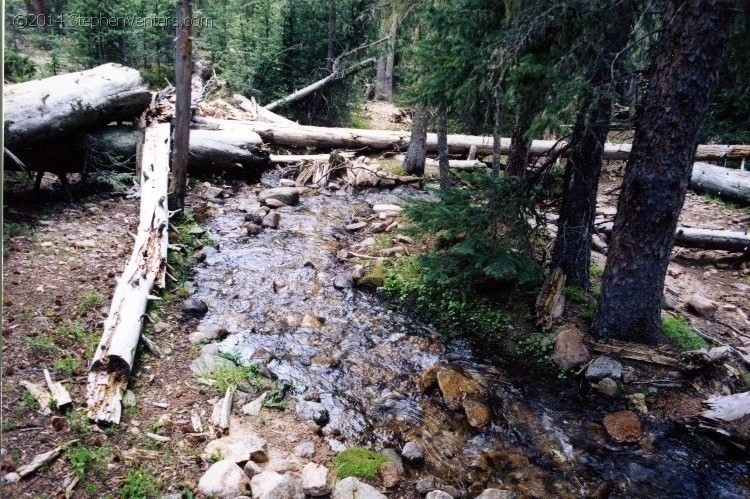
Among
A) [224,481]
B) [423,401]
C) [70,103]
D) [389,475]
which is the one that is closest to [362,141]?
[70,103]

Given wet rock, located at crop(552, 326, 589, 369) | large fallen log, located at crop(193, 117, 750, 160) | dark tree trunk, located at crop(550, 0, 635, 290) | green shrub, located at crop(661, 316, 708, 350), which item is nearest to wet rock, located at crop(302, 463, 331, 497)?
wet rock, located at crop(552, 326, 589, 369)

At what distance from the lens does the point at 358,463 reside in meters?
4.54

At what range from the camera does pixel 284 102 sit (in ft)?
57.5

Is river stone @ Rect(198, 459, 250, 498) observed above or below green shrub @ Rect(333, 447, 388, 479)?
above

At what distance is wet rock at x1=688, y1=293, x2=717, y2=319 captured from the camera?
25.4 ft

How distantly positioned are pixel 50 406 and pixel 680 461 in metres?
6.08

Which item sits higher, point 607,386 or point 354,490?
point 607,386

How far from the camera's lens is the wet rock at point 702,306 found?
25.4 feet

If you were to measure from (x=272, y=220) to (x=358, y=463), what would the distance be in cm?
677

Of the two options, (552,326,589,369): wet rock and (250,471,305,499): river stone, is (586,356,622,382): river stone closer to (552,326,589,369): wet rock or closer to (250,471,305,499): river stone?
(552,326,589,369): wet rock

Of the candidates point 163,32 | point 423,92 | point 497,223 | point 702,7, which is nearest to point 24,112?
point 423,92

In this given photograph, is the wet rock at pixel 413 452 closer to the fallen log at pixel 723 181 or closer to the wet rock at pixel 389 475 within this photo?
the wet rock at pixel 389 475

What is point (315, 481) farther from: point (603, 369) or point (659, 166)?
point (659, 166)

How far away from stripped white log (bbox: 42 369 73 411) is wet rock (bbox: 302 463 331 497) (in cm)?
219
